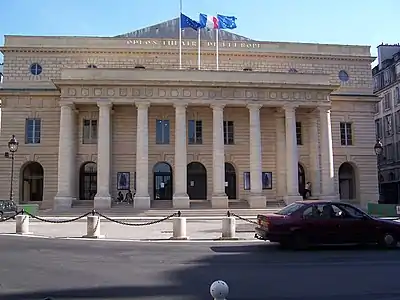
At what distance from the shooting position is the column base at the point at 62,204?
36.3 m

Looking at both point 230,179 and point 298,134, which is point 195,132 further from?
point 298,134

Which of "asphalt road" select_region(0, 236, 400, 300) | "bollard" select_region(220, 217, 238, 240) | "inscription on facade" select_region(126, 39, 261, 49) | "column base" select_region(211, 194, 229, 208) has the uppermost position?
"inscription on facade" select_region(126, 39, 261, 49)

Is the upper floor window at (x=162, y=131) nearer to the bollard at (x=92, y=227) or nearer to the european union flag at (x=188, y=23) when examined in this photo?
the european union flag at (x=188, y=23)

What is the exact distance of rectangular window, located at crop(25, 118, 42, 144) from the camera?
41125 millimetres

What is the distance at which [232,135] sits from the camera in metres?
42.5

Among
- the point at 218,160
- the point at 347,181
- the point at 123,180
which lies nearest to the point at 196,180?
the point at 218,160

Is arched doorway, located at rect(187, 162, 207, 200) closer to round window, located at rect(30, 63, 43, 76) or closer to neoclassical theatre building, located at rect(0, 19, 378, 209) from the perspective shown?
neoclassical theatre building, located at rect(0, 19, 378, 209)

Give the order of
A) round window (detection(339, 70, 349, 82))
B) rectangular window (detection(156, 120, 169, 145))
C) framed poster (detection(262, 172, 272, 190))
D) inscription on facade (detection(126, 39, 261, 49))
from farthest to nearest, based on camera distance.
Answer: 1. round window (detection(339, 70, 349, 82))
2. inscription on facade (detection(126, 39, 261, 49))
3. framed poster (detection(262, 172, 272, 190))
4. rectangular window (detection(156, 120, 169, 145))

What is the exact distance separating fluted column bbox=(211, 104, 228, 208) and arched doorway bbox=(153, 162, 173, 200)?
5.31m

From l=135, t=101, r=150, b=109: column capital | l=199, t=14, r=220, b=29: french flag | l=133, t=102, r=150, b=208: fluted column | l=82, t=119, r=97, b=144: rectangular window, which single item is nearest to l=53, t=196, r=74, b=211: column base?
l=133, t=102, r=150, b=208: fluted column

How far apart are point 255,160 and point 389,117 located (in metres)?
29.0

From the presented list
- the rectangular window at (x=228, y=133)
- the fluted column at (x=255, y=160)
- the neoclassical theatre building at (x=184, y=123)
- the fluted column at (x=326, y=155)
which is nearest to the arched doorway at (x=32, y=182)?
the neoclassical theatre building at (x=184, y=123)

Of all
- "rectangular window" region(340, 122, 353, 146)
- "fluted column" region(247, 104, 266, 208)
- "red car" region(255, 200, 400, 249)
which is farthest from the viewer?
"rectangular window" region(340, 122, 353, 146)

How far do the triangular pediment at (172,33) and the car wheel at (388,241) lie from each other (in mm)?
36697
